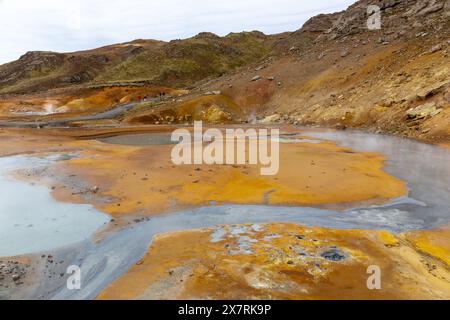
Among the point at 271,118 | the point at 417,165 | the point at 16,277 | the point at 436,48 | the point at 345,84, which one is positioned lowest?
the point at 16,277

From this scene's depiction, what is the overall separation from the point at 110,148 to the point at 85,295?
15279 mm

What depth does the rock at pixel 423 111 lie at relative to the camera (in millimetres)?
22750

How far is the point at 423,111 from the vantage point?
2342cm

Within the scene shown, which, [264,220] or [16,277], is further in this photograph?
[264,220]

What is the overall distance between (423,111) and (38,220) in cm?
2164

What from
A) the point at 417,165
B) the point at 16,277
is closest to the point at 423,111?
the point at 417,165

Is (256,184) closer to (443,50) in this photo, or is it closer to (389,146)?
(389,146)

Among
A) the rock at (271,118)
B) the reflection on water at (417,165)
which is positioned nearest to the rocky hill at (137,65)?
the rock at (271,118)

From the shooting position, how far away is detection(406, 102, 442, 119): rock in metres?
22.8

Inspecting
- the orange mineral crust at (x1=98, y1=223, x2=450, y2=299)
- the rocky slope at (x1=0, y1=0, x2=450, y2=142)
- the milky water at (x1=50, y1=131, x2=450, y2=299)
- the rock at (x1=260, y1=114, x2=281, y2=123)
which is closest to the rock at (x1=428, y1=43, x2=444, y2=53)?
the rocky slope at (x1=0, y1=0, x2=450, y2=142)

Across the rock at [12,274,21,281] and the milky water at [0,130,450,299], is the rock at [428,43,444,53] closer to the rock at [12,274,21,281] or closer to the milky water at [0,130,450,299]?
the milky water at [0,130,450,299]

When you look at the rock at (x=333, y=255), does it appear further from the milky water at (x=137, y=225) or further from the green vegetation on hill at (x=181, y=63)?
the green vegetation on hill at (x=181, y=63)

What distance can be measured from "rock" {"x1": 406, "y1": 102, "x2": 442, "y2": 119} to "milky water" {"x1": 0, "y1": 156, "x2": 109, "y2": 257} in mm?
19929

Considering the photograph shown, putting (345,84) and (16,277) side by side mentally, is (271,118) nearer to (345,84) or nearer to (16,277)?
(345,84)
